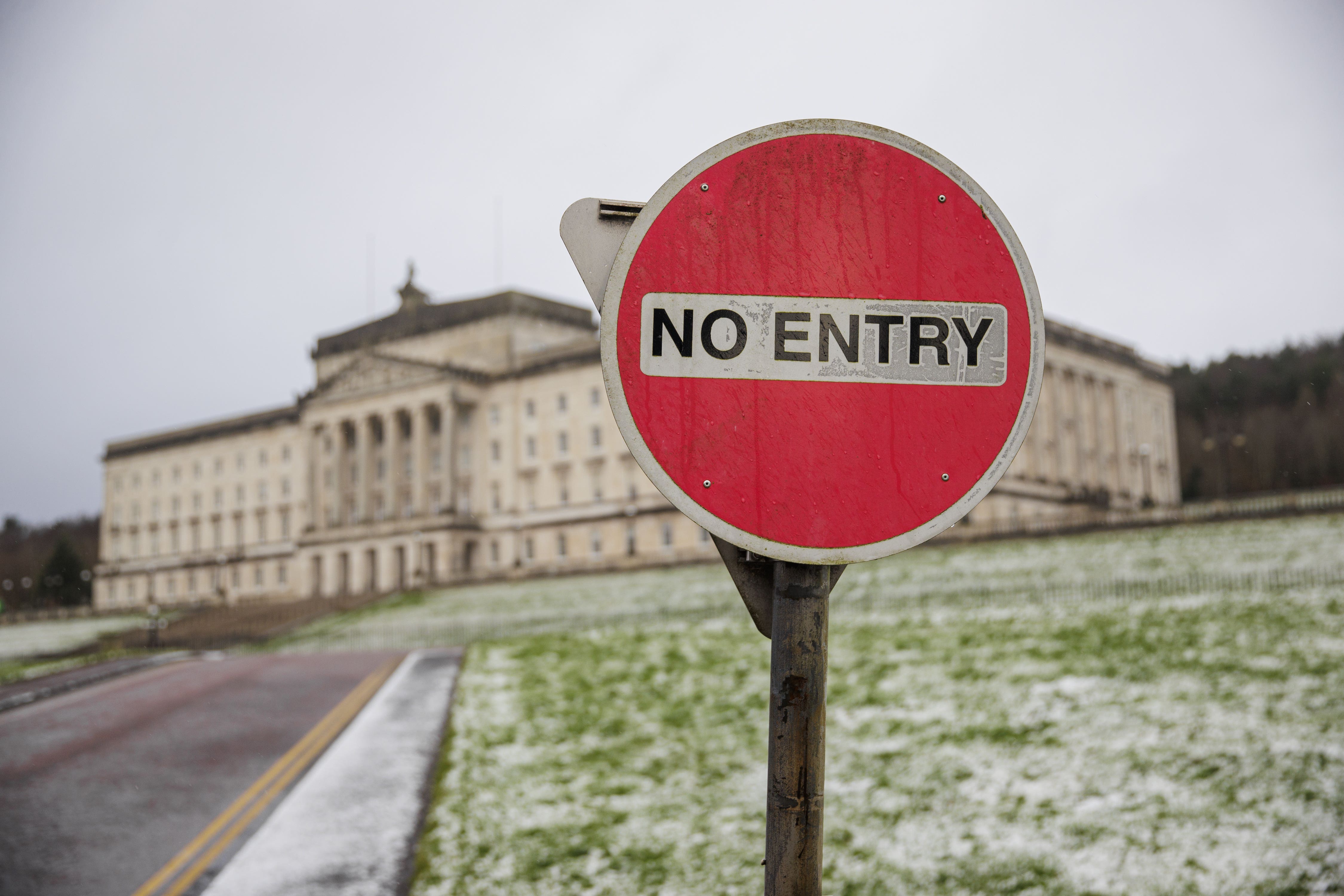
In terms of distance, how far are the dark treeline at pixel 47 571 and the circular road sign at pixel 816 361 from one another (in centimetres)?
12039

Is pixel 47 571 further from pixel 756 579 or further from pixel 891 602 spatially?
pixel 756 579

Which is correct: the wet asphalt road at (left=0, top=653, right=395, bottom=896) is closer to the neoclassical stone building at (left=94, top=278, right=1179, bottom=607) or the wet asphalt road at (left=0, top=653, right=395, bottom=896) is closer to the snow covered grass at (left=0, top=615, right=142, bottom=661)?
the snow covered grass at (left=0, top=615, right=142, bottom=661)

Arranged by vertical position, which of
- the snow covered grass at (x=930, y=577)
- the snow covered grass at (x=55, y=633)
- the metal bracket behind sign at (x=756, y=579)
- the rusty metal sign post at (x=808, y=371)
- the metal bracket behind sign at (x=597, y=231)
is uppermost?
the metal bracket behind sign at (x=597, y=231)

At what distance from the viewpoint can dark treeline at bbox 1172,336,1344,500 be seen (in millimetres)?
95500

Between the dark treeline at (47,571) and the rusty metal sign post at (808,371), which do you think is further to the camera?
the dark treeline at (47,571)

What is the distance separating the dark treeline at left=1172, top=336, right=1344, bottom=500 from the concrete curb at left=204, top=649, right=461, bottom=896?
89992 millimetres

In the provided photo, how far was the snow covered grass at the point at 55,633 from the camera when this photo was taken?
197ft

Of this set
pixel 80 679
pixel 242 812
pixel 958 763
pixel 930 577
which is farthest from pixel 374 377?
pixel 958 763

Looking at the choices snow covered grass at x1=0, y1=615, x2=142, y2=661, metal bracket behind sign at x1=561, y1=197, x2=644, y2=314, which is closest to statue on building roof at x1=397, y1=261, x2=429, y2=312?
snow covered grass at x1=0, y1=615, x2=142, y2=661

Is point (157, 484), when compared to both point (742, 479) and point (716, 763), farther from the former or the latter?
point (742, 479)

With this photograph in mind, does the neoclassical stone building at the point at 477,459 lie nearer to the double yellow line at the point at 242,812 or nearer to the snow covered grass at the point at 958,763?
the snow covered grass at the point at 958,763

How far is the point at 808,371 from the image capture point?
2.46 m

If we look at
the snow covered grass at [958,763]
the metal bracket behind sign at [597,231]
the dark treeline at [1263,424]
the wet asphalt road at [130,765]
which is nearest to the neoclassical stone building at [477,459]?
the dark treeline at [1263,424]

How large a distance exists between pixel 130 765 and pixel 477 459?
7869 centimetres
